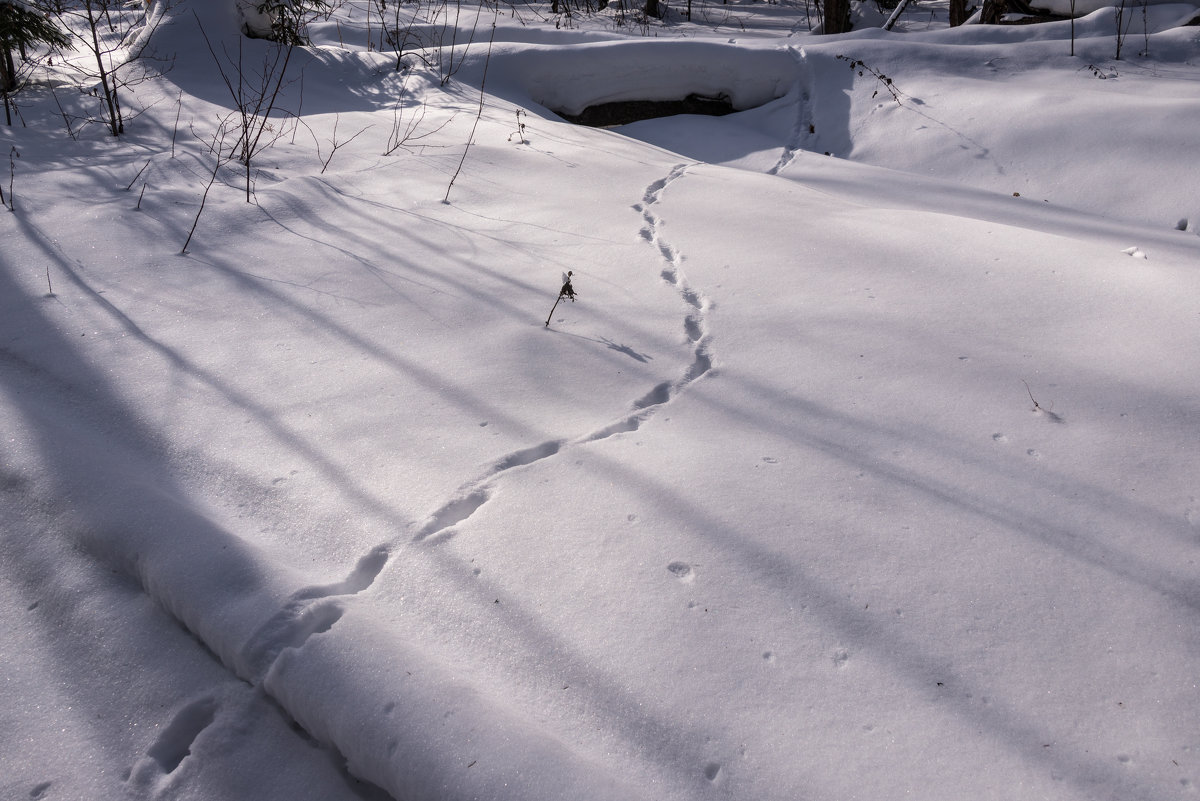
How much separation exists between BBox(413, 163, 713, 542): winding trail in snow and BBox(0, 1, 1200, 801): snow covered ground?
1 cm

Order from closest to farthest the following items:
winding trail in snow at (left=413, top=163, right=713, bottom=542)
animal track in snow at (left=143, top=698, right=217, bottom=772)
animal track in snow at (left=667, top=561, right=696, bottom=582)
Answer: animal track in snow at (left=143, top=698, right=217, bottom=772) → animal track in snow at (left=667, top=561, right=696, bottom=582) → winding trail in snow at (left=413, top=163, right=713, bottom=542)

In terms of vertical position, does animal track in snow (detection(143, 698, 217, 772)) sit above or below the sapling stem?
below

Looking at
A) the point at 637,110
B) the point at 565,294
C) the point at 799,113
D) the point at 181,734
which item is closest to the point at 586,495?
the point at 181,734

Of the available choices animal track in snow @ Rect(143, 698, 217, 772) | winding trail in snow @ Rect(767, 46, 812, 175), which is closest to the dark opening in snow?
winding trail in snow @ Rect(767, 46, 812, 175)

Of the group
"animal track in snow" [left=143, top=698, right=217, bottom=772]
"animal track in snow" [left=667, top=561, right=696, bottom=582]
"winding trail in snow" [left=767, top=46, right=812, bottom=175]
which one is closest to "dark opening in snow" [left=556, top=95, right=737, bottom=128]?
"winding trail in snow" [left=767, top=46, right=812, bottom=175]

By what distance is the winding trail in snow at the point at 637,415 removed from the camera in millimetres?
1702

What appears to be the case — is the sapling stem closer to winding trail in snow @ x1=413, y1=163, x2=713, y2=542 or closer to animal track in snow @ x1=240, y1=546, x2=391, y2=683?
winding trail in snow @ x1=413, y1=163, x2=713, y2=542

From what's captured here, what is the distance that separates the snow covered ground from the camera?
124 centimetres

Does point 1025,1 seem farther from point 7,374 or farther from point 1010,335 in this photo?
point 7,374

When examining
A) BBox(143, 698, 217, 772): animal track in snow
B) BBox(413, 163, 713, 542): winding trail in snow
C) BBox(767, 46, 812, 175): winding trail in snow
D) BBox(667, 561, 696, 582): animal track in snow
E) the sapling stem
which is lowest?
BBox(143, 698, 217, 772): animal track in snow

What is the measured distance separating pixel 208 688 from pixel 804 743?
40.4 inches

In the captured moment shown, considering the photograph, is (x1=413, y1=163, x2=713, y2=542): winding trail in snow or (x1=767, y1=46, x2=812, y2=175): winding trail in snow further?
(x1=767, y1=46, x2=812, y2=175): winding trail in snow

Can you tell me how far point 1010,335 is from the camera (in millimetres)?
2316

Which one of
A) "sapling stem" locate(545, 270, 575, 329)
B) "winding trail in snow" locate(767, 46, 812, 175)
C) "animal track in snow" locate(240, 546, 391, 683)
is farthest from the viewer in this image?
"winding trail in snow" locate(767, 46, 812, 175)
